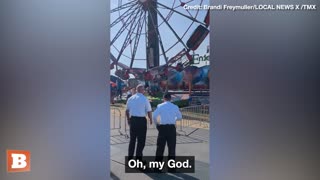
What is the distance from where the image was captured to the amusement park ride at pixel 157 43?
10.5ft

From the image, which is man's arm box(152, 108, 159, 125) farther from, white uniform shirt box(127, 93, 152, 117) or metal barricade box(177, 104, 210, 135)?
metal barricade box(177, 104, 210, 135)

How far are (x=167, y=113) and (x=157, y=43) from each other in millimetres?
666

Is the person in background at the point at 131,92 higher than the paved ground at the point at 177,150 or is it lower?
higher

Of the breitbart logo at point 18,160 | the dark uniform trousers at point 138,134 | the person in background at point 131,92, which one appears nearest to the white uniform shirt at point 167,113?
the dark uniform trousers at point 138,134

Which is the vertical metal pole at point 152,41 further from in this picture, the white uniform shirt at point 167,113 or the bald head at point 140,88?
the white uniform shirt at point 167,113

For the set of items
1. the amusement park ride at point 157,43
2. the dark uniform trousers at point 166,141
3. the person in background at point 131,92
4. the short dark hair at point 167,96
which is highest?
the amusement park ride at point 157,43

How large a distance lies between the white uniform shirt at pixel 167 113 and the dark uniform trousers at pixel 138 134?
13 centimetres

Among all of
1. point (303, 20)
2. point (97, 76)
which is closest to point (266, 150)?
point (303, 20)

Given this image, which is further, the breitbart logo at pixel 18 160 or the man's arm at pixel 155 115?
the man's arm at pixel 155 115

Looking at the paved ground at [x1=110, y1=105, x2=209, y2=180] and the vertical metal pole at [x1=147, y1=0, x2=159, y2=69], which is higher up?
the vertical metal pole at [x1=147, y1=0, x2=159, y2=69]

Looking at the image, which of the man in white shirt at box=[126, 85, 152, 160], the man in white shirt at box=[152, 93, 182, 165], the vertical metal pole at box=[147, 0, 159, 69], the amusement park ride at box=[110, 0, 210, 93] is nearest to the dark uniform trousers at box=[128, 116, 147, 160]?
the man in white shirt at box=[126, 85, 152, 160]

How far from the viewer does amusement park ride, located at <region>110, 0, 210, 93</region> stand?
321 centimetres

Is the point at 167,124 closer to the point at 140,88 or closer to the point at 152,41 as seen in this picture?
the point at 140,88

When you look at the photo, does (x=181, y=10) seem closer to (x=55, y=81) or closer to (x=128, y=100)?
(x=128, y=100)
